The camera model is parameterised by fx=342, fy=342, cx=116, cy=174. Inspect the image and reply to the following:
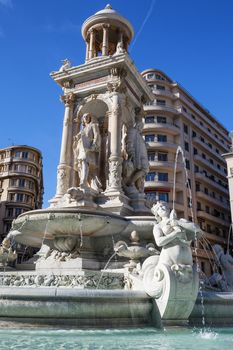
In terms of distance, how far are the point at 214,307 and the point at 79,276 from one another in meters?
3.38

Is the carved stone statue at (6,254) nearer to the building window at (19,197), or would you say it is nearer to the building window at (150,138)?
the building window at (150,138)

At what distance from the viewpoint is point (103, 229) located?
11.0 metres

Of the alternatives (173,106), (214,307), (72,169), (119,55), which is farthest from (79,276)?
(173,106)

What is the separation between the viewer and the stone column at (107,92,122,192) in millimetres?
13883

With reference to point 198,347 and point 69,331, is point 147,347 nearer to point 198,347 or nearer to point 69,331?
point 198,347

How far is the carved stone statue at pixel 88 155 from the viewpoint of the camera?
45.6 feet

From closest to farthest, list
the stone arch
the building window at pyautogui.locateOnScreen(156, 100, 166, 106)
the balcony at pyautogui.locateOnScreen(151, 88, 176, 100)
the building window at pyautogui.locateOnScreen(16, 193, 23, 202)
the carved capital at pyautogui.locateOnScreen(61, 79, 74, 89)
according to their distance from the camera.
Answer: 1. the stone arch
2. the carved capital at pyautogui.locateOnScreen(61, 79, 74, 89)
3. the balcony at pyautogui.locateOnScreen(151, 88, 176, 100)
4. the building window at pyautogui.locateOnScreen(156, 100, 166, 106)
5. the building window at pyautogui.locateOnScreen(16, 193, 23, 202)

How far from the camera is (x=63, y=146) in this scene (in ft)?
51.7

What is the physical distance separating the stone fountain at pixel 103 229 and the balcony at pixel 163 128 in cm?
2982

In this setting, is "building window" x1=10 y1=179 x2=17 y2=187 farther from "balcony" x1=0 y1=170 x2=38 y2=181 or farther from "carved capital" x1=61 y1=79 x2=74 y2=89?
"carved capital" x1=61 y1=79 x2=74 y2=89

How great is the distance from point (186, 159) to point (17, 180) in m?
30.0

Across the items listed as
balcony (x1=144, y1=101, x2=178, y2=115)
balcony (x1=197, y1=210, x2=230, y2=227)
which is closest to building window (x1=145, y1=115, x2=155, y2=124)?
balcony (x1=144, y1=101, x2=178, y2=115)

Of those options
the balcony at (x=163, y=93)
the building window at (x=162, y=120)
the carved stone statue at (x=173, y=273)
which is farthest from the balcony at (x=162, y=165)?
the carved stone statue at (x=173, y=273)

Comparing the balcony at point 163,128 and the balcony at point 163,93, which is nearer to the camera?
the balcony at point 163,128
